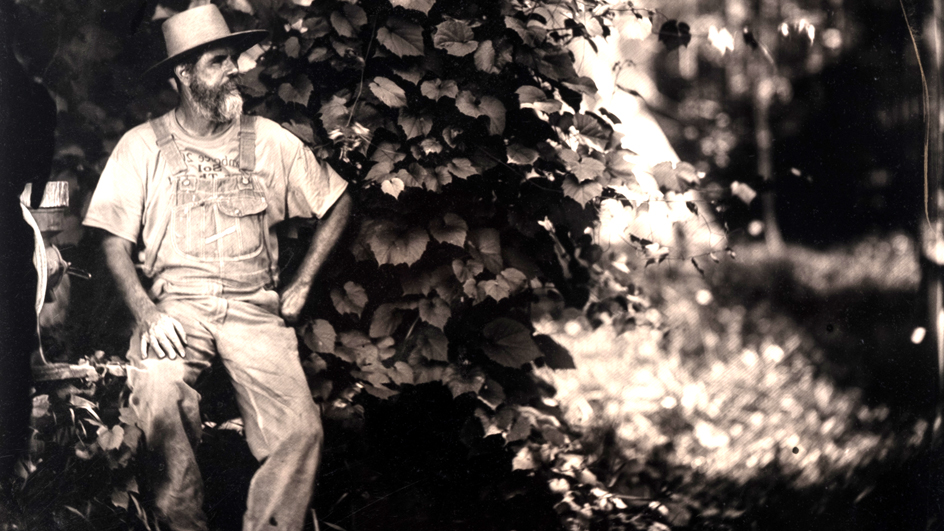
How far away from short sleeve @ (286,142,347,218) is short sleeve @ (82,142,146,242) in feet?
1.36

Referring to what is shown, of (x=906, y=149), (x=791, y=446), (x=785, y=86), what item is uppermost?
(x=785, y=86)

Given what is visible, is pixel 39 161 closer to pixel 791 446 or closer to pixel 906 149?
pixel 791 446

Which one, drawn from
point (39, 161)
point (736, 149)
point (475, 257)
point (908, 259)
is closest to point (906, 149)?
point (908, 259)

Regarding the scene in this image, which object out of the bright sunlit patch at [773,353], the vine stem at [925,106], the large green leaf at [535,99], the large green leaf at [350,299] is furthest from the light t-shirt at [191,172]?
the vine stem at [925,106]

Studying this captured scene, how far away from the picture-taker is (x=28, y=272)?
6.52 ft

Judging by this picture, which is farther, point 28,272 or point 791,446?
point 791,446

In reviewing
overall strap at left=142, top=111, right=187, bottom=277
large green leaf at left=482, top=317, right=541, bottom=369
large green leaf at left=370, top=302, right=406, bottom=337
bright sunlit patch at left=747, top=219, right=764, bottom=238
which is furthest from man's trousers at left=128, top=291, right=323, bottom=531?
bright sunlit patch at left=747, top=219, right=764, bottom=238

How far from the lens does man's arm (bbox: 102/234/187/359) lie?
6.41 feet

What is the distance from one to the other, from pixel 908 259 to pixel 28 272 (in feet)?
8.81

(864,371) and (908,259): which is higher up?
(908,259)

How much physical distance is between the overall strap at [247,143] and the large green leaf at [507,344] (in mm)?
823

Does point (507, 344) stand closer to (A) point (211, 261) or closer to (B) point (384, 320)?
(B) point (384, 320)

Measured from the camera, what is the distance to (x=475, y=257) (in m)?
2.02

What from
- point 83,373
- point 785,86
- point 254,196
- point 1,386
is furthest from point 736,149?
point 1,386
